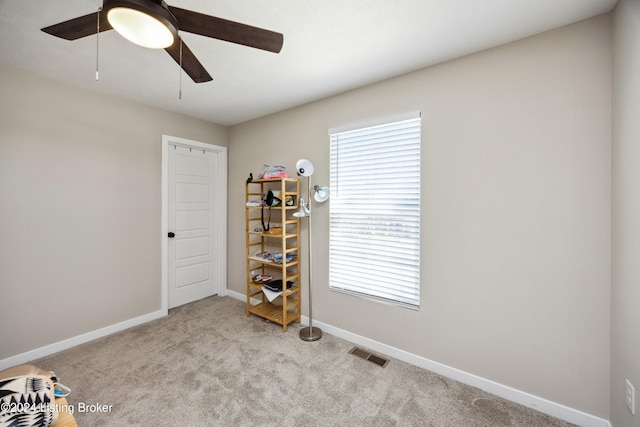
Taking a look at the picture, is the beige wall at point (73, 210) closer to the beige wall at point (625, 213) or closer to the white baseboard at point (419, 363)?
the white baseboard at point (419, 363)

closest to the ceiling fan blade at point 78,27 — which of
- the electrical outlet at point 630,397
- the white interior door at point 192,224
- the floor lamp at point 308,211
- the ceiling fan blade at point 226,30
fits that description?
the ceiling fan blade at point 226,30

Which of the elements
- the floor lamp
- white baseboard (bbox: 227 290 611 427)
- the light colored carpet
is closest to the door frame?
the light colored carpet

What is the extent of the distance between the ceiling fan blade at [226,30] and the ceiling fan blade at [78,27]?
0.35 metres

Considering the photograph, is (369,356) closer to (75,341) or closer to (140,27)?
(140,27)

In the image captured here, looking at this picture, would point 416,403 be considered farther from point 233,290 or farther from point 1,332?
point 1,332

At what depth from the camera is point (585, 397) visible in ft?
5.22

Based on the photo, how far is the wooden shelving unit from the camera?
2.77m

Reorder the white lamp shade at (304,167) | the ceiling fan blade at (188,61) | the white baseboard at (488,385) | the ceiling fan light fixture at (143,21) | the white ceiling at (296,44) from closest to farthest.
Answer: the ceiling fan light fixture at (143,21)
the ceiling fan blade at (188,61)
the white ceiling at (296,44)
the white baseboard at (488,385)
the white lamp shade at (304,167)

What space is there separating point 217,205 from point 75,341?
206 cm

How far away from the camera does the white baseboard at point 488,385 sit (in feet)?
5.25

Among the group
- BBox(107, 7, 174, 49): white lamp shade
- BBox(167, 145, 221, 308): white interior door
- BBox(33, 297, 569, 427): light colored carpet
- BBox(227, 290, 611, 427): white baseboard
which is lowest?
BBox(33, 297, 569, 427): light colored carpet

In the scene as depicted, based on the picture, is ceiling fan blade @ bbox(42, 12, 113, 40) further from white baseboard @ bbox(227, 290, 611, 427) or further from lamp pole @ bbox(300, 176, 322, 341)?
A: white baseboard @ bbox(227, 290, 611, 427)

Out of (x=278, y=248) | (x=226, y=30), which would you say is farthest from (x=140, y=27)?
(x=278, y=248)

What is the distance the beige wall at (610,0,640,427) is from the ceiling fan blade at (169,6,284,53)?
1.80 meters
